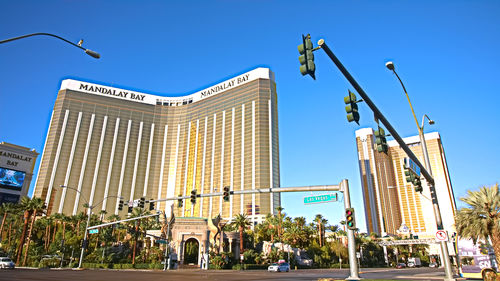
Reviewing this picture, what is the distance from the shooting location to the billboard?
367 ft

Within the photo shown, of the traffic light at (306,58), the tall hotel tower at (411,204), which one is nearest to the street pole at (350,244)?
the traffic light at (306,58)

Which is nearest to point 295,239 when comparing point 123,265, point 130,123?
point 123,265

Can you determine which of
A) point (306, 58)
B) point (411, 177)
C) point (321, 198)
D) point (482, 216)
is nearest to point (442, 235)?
point (411, 177)

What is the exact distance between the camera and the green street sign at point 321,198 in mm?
17797

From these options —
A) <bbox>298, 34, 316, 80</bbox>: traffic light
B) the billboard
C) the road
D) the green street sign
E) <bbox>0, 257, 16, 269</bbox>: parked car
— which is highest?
the billboard

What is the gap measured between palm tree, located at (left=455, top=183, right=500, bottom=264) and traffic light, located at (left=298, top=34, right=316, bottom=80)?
2167 cm

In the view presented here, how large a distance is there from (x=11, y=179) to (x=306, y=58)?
140343 millimetres

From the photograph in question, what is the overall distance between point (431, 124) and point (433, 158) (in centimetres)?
20168

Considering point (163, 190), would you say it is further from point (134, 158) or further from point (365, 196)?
point (365, 196)

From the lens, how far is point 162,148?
18362cm

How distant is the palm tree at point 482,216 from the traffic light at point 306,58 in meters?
21.7

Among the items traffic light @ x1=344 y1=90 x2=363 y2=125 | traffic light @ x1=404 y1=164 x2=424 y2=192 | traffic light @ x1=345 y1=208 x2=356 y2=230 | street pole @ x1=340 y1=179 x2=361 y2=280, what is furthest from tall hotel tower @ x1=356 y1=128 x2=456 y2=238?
traffic light @ x1=344 y1=90 x2=363 y2=125

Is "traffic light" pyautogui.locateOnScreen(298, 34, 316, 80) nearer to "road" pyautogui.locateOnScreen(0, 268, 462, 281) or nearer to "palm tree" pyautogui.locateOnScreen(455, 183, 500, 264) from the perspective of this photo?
"road" pyautogui.locateOnScreen(0, 268, 462, 281)

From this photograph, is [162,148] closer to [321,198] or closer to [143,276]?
[143,276]
